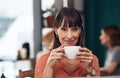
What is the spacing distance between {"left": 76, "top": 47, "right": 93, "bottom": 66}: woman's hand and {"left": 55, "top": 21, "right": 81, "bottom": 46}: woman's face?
5 cm

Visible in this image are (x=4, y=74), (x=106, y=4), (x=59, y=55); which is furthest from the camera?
(x=106, y=4)

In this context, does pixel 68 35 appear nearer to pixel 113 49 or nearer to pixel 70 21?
pixel 70 21

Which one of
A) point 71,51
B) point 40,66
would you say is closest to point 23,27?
point 40,66

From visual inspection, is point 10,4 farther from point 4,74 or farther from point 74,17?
point 74,17

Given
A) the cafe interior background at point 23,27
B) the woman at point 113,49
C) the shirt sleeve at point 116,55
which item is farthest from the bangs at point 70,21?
the shirt sleeve at point 116,55

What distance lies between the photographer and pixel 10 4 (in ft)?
4.12

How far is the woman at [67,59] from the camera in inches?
32.0

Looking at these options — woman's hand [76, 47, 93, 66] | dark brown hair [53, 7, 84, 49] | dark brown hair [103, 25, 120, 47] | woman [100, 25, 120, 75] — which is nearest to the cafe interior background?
dark brown hair [53, 7, 84, 49]

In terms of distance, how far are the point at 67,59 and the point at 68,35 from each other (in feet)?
0.22

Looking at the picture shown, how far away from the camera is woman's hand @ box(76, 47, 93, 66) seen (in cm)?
79

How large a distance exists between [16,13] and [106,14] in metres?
1.39

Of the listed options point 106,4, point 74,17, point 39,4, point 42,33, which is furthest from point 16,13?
point 106,4

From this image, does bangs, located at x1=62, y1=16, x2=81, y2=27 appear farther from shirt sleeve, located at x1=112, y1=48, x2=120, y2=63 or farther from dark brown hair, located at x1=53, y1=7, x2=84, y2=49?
shirt sleeve, located at x1=112, y1=48, x2=120, y2=63

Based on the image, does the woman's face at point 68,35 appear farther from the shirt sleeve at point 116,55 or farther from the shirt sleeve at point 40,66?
the shirt sleeve at point 116,55
